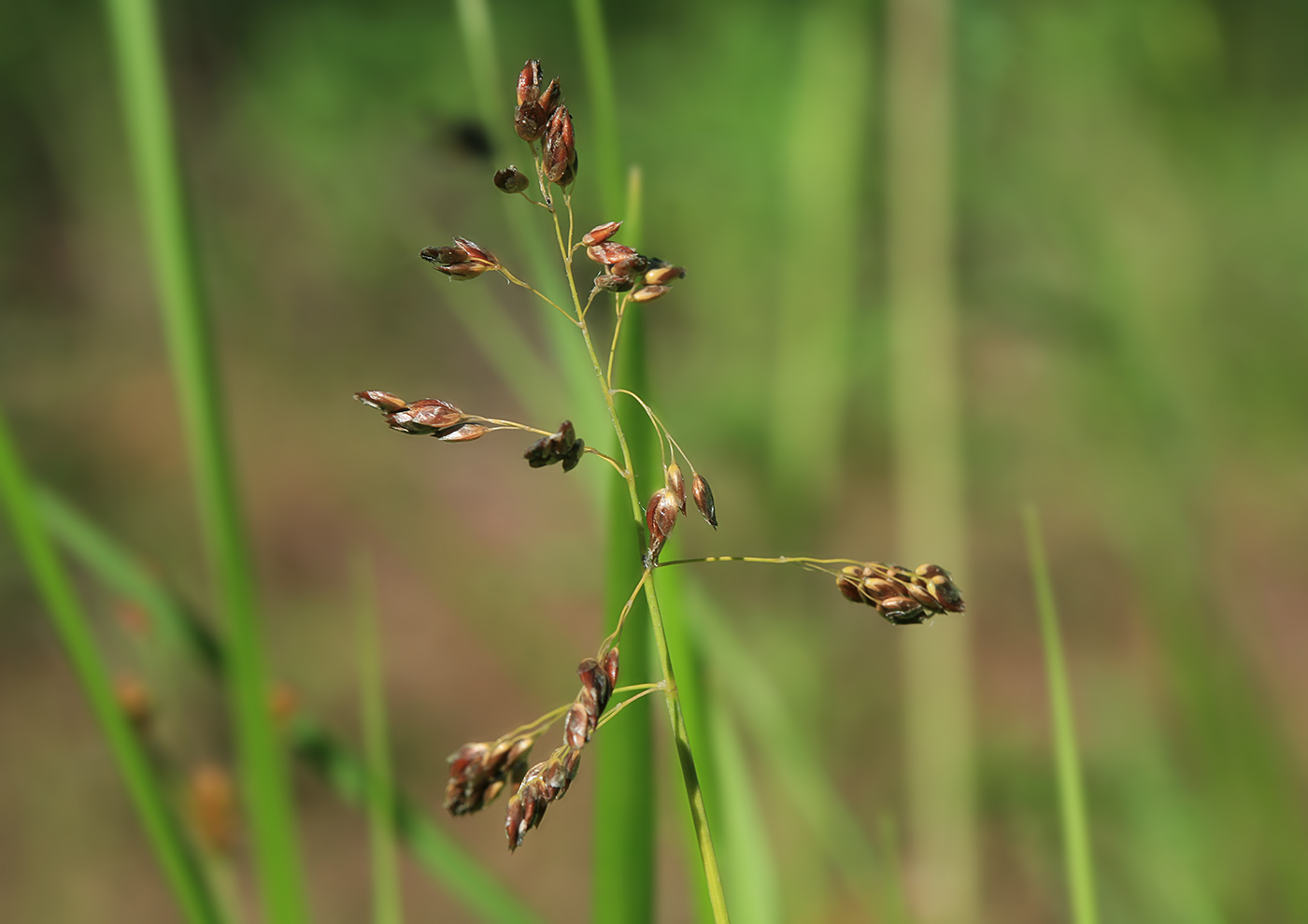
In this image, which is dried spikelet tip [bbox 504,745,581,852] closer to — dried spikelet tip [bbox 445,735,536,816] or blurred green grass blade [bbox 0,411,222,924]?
dried spikelet tip [bbox 445,735,536,816]

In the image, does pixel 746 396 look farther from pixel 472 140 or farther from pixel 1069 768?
pixel 1069 768

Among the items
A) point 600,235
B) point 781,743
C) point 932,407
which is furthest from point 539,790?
point 932,407

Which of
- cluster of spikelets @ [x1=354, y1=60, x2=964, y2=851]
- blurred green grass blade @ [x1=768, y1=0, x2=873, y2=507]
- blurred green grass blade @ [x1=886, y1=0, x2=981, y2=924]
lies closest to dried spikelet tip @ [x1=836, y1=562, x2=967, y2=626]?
cluster of spikelets @ [x1=354, y1=60, x2=964, y2=851]

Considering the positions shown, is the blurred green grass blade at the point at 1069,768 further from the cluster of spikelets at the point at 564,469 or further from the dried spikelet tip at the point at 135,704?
the dried spikelet tip at the point at 135,704

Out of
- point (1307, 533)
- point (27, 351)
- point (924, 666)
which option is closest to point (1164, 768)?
point (924, 666)

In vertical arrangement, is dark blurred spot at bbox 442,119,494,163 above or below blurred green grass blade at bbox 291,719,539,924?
above

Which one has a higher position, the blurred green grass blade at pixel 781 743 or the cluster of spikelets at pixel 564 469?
the cluster of spikelets at pixel 564 469

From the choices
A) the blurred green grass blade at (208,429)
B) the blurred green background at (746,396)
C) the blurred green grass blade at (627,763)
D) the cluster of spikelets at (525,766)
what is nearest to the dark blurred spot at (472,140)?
the blurred green background at (746,396)
